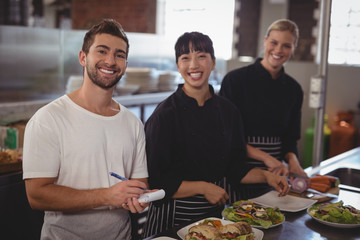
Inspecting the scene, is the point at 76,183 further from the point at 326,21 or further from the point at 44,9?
the point at 44,9

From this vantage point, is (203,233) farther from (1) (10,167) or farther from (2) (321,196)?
(1) (10,167)

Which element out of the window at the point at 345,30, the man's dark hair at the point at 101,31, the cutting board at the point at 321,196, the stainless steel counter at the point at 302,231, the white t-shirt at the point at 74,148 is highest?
the window at the point at 345,30

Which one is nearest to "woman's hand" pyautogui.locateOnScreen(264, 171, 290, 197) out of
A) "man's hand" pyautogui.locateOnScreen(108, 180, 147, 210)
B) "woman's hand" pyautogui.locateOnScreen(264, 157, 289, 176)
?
"woman's hand" pyautogui.locateOnScreen(264, 157, 289, 176)

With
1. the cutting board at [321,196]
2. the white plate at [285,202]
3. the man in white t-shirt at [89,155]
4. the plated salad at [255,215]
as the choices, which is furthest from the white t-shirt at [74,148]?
the cutting board at [321,196]

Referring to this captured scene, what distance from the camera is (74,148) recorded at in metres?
1.62

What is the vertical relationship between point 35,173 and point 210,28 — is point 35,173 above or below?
below

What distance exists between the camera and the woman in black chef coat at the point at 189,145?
193 cm

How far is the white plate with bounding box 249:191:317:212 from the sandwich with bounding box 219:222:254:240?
0.45 metres

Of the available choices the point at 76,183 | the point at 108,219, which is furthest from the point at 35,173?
the point at 108,219

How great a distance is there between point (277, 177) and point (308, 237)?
0.53m

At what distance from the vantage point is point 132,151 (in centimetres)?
179

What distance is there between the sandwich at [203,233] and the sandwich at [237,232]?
30 mm

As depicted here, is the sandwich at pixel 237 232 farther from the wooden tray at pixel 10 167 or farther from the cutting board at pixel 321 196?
the wooden tray at pixel 10 167

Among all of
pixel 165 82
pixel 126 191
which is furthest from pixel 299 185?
pixel 165 82
